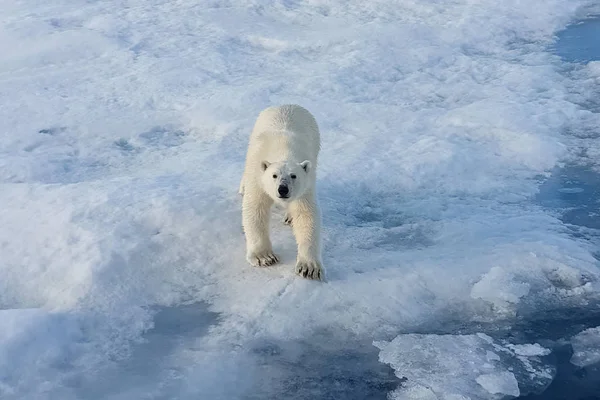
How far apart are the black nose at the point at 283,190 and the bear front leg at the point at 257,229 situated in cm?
29

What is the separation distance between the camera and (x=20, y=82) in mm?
7051

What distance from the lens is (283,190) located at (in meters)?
3.51

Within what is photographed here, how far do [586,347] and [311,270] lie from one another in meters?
1.41

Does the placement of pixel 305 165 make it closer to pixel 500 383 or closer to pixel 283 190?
pixel 283 190

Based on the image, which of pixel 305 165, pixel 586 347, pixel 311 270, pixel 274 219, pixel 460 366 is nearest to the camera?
pixel 460 366

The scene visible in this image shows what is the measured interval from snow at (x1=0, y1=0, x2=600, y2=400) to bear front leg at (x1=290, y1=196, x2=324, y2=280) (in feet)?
0.28

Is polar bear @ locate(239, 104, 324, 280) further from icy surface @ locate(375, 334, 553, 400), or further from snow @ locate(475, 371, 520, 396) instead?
snow @ locate(475, 371, 520, 396)

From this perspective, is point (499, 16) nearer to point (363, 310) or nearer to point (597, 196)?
point (597, 196)

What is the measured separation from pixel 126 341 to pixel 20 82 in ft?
15.7

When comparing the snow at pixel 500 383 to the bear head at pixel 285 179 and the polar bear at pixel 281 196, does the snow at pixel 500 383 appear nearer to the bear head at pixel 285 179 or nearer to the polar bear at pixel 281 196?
the polar bear at pixel 281 196

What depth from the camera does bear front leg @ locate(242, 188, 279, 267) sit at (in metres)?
3.77

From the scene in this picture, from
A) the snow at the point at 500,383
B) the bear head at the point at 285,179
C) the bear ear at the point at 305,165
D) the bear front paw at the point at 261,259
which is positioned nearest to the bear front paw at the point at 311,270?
the bear front paw at the point at 261,259

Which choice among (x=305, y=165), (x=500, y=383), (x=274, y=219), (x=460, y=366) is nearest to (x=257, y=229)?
(x=305, y=165)

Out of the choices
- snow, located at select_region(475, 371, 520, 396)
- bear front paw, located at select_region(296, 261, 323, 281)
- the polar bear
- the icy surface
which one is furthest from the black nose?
snow, located at select_region(475, 371, 520, 396)
